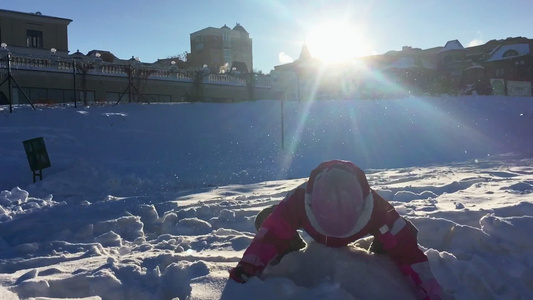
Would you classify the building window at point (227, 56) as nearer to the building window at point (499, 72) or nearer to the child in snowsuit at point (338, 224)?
the building window at point (499, 72)

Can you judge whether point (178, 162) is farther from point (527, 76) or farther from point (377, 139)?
point (527, 76)

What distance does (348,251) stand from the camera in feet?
9.31

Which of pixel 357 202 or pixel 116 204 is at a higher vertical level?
pixel 357 202

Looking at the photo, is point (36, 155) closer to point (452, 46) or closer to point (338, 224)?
point (338, 224)

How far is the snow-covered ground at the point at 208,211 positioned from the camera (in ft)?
8.64

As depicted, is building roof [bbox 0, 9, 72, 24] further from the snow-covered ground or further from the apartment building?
the snow-covered ground

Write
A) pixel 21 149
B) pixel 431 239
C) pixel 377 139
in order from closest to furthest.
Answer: pixel 431 239
pixel 21 149
pixel 377 139

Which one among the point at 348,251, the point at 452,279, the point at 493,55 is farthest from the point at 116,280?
the point at 493,55

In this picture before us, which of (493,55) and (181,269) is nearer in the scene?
(181,269)

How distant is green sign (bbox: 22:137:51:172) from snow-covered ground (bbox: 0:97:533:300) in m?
0.78

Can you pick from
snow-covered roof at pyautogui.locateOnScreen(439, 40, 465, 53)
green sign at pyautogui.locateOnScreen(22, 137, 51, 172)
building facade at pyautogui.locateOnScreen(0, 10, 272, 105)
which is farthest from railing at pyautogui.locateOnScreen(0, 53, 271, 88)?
snow-covered roof at pyautogui.locateOnScreen(439, 40, 465, 53)

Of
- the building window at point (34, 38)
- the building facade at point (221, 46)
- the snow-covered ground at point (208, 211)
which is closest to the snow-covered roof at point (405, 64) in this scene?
the building facade at point (221, 46)

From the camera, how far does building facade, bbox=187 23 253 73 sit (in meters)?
69.6

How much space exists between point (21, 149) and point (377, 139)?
427 inches
